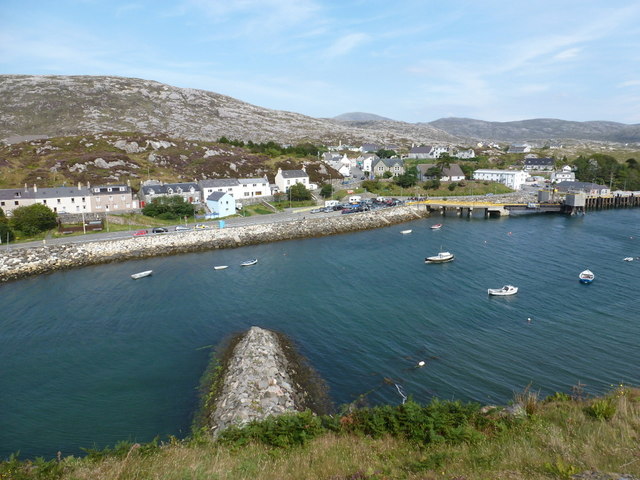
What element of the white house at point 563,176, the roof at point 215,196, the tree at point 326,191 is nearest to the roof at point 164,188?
the roof at point 215,196

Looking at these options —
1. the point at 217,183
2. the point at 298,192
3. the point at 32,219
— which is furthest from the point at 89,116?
the point at 32,219

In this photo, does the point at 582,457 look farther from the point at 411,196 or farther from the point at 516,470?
the point at 411,196

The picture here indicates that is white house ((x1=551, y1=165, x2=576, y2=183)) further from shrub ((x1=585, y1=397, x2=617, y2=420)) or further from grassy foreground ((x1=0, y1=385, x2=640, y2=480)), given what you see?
grassy foreground ((x1=0, y1=385, x2=640, y2=480))

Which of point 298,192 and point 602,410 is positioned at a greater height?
point 298,192

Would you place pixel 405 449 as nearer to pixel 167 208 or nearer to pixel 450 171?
pixel 167 208

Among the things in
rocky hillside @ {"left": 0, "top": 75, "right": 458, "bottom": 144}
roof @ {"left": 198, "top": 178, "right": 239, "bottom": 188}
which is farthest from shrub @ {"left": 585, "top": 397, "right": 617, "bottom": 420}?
rocky hillside @ {"left": 0, "top": 75, "right": 458, "bottom": 144}

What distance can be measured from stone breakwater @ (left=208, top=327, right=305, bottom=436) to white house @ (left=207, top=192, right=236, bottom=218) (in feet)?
161

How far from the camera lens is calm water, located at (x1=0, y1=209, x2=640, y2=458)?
2469 centimetres

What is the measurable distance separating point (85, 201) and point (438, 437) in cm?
7269

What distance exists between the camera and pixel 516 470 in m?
11.6

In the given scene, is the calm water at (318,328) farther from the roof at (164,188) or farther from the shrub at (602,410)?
the roof at (164,188)

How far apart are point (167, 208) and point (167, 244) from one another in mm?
13662

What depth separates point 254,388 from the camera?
2367 cm

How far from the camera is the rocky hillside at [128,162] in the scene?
8950 cm
